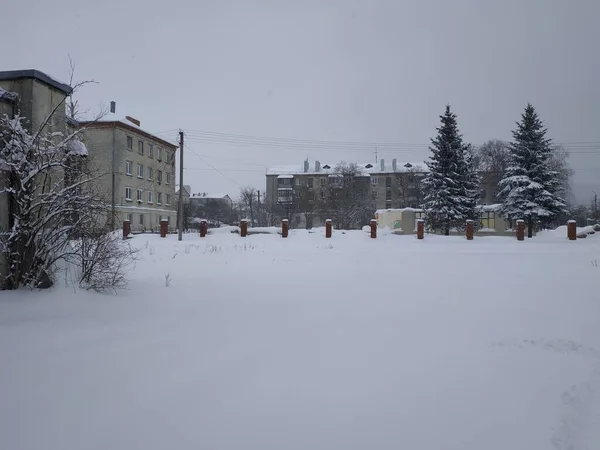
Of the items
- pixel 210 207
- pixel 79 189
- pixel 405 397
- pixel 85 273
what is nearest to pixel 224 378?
pixel 405 397

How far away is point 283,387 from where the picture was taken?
10.6 feet

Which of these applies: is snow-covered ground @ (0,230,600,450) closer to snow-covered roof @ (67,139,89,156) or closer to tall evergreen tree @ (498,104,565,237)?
snow-covered roof @ (67,139,89,156)

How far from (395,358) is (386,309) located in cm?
191

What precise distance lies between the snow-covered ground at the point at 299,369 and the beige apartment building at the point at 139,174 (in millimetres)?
31689

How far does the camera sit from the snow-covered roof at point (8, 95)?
5.65 meters

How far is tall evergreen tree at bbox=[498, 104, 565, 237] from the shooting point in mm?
26453

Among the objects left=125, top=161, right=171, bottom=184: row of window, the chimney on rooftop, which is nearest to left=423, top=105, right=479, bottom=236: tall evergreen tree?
left=125, top=161, right=171, bottom=184: row of window

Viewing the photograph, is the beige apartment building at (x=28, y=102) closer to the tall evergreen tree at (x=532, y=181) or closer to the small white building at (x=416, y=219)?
the small white building at (x=416, y=219)

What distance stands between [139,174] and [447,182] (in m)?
30.2

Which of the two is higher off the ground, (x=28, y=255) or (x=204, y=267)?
(x=28, y=255)

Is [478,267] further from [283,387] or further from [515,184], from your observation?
[515,184]

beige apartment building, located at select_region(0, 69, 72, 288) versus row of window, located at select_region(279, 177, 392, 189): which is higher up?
row of window, located at select_region(279, 177, 392, 189)

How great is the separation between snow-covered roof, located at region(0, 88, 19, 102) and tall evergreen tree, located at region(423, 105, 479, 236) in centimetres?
2419

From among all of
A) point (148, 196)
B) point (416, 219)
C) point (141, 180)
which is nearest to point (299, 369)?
point (416, 219)
